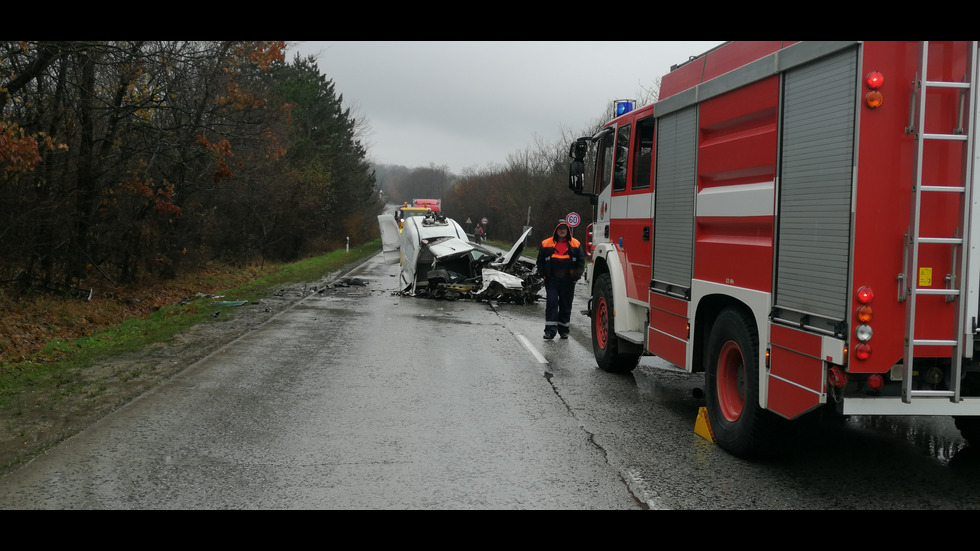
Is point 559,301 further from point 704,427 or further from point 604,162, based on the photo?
point 704,427

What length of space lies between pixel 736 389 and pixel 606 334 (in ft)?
11.8

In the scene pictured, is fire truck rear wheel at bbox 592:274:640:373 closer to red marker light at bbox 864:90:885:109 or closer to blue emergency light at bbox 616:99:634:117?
blue emergency light at bbox 616:99:634:117

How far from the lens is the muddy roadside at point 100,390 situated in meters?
6.25

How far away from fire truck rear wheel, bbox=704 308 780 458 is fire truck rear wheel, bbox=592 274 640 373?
9.02ft

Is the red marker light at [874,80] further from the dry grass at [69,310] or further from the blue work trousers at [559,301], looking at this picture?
the dry grass at [69,310]

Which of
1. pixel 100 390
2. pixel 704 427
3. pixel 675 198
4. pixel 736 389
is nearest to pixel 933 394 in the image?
pixel 736 389

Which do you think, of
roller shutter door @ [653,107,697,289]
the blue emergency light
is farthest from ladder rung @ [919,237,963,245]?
the blue emergency light

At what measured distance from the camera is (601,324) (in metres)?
10.2

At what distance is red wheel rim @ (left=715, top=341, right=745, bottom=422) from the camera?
6.36 metres

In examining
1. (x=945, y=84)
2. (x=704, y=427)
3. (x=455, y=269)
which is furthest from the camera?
(x=455, y=269)

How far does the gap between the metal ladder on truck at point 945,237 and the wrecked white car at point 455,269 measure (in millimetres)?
13781
